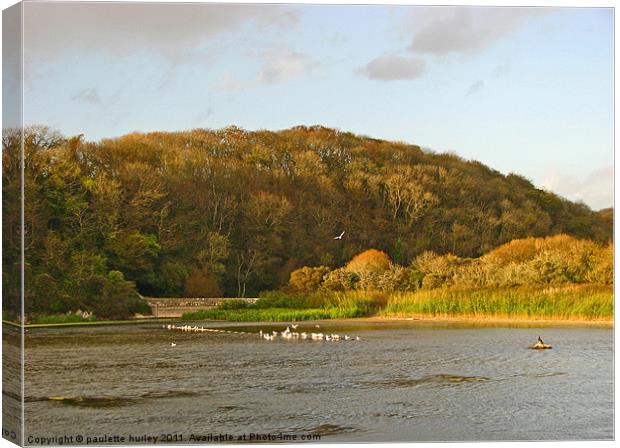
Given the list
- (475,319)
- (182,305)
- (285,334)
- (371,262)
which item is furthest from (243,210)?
(475,319)

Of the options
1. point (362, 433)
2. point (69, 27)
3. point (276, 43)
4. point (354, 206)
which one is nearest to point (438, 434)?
point (362, 433)

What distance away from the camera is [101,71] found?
1493cm

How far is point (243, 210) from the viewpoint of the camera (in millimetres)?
16609

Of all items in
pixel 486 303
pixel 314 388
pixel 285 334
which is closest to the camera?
pixel 314 388

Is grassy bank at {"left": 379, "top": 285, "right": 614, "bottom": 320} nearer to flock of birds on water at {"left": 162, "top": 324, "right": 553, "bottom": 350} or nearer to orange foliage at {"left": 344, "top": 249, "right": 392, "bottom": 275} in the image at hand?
orange foliage at {"left": 344, "top": 249, "right": 392, "bottom": 275}

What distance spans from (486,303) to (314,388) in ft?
12.9

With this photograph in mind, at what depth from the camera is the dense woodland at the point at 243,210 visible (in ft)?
50.5

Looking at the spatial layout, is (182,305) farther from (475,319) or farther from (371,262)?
(475,319)

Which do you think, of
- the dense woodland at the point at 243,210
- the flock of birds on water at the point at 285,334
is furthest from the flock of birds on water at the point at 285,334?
the dense woodland at the point at 243,210

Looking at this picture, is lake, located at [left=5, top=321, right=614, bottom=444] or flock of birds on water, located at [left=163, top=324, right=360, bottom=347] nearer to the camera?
lake, located at [left=5, top=321, right=614, bottom=444]

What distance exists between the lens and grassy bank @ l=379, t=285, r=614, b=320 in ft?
55.7

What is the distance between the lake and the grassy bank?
99 centimetres

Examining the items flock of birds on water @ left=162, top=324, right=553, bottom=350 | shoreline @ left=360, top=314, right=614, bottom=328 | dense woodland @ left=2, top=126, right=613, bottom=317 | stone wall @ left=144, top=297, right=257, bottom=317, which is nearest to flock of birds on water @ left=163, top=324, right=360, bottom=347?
flock of birds on water @ left=162, top=324, right=553, bottom=350

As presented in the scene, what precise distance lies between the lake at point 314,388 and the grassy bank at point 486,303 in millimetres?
986
